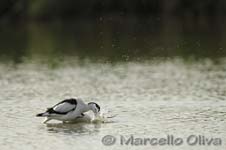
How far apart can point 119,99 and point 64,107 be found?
3024 millimetres

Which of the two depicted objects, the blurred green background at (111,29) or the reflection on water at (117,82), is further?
the blurred green background at (111,29)

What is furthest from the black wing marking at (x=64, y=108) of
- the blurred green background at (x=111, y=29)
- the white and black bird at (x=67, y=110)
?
the blurred green background at (x=111, y=29)

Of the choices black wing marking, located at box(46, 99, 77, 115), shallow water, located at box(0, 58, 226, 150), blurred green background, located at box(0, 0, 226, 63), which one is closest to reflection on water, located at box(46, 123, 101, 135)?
shallow water, located at box(0, 58, 226, 150)

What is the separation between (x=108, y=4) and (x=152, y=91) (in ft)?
124

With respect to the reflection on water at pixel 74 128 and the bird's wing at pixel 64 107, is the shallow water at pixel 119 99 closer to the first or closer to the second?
the reflection on water at pixel 74 128

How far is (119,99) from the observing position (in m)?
19.7

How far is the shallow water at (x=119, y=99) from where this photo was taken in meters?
15.5

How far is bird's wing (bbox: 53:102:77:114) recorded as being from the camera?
1684cm

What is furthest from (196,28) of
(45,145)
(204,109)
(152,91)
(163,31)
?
(45,145)

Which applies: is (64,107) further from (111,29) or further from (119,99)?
(111,29)

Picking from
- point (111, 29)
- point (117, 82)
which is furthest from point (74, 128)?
point (111, 29)

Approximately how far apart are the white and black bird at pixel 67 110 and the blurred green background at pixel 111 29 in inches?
485

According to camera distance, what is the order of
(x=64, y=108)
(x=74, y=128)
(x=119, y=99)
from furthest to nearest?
(x=119, y=99) < (x=64, y=108) < (x=74, y=128)

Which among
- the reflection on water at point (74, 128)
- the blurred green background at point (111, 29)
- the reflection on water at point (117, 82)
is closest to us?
the reflection on water at point (117, 82)
